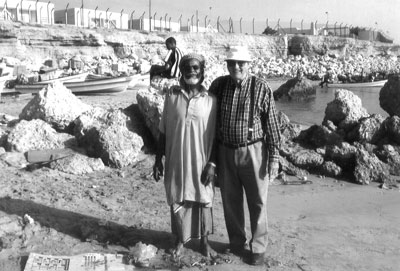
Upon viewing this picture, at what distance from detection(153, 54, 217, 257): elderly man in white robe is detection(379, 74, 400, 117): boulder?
7.27 metres

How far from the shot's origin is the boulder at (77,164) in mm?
6449

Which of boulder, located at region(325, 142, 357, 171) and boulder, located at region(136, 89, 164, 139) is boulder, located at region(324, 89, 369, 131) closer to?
boulder, located at region(325, 142, 357, 171)

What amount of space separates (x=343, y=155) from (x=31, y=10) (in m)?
44.1

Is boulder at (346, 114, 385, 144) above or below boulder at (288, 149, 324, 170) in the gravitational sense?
above

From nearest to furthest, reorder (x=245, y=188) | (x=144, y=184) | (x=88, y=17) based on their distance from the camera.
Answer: (x=245, y=188) → (x=144, y=184) → (x=88, y=17)

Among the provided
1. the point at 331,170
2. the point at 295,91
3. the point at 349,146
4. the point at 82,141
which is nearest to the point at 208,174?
the point at 82,141

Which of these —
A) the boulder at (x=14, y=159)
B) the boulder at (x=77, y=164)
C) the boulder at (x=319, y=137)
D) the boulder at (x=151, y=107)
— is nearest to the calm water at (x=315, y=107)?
the boulder at (x=319, y=137)

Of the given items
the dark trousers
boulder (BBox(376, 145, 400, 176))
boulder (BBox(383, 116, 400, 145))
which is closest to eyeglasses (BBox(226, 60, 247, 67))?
the dark trousers

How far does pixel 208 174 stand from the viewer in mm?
4000

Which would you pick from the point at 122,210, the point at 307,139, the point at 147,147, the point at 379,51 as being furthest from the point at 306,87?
the point at 379,51

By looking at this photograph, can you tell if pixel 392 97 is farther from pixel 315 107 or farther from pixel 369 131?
pixel 315 107

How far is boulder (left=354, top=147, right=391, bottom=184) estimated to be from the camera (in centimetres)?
712

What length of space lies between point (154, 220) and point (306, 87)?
22.0 m

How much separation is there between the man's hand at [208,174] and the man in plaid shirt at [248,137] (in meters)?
0.15
